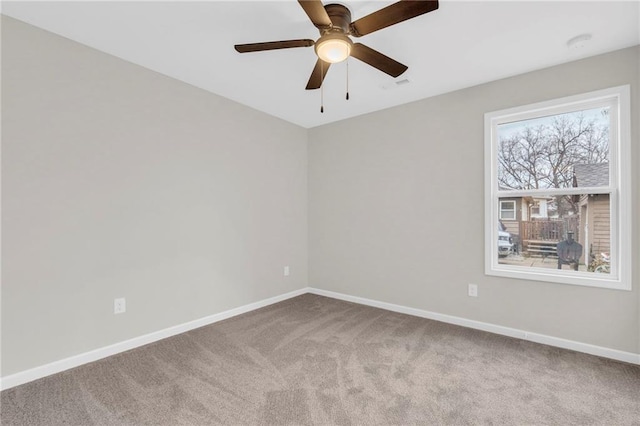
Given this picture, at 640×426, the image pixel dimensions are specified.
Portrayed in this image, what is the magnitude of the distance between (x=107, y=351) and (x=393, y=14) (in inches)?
129

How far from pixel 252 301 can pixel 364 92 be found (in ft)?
9.32

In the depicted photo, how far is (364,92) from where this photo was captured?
3.24 meters

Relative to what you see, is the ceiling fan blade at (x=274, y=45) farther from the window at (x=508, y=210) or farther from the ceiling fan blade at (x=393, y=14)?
the window at (x=508, y=210)

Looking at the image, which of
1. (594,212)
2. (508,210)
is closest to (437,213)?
(508,210)

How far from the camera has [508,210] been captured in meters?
3.02

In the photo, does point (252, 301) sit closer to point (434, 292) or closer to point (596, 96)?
point (434, 292)

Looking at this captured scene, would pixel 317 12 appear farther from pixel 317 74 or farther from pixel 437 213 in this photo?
pixel 437 213

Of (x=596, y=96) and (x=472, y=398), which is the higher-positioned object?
(x=596, y=96)

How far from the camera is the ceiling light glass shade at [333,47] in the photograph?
5.87 ft

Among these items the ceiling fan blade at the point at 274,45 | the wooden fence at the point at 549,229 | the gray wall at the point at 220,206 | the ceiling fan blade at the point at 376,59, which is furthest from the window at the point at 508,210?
the ceiling fan blade at the point at 274,45

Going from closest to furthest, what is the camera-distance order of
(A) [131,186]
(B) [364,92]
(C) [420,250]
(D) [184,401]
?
(D) [184,401]
(A) [131,186]
(B) [364,92]
(C) [420,250]

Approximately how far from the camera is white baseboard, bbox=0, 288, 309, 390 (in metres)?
2.05

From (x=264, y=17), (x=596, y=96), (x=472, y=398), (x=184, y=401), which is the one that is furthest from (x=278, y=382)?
(x=596, y=96)

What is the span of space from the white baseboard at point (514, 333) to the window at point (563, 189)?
54cm
